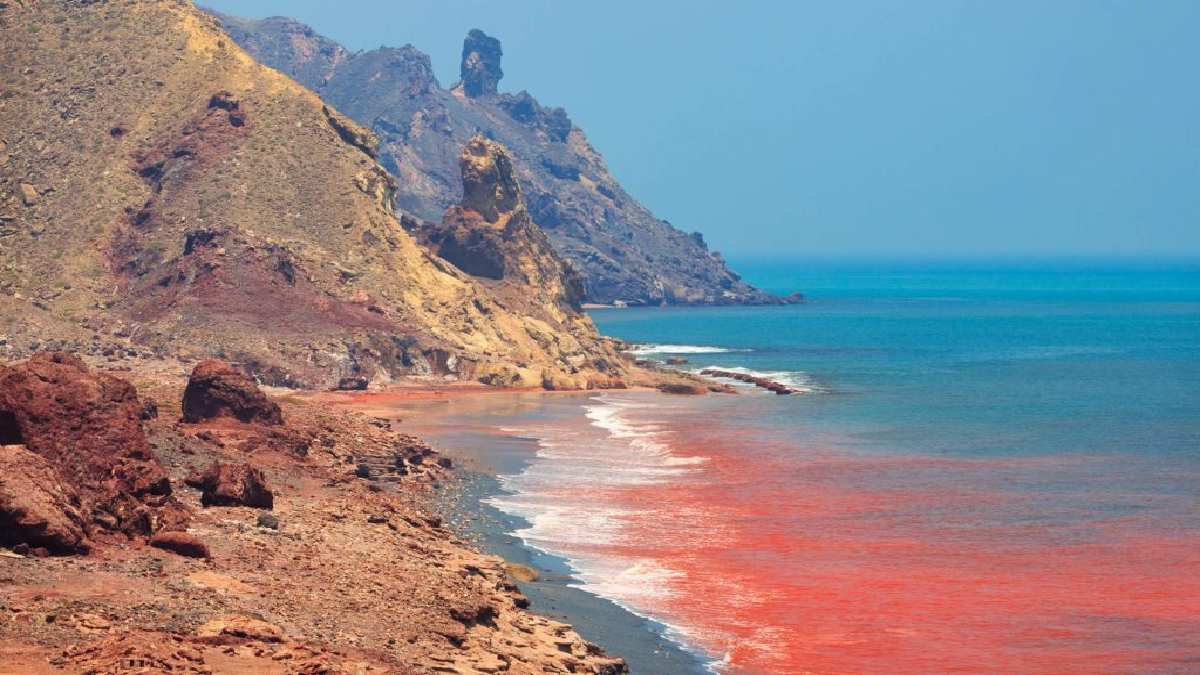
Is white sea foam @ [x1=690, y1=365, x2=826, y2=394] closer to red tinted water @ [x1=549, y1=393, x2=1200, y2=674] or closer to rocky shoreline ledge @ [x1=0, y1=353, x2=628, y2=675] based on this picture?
red tinted water @ [x1=549, y1=393, x2=1200, y2=674]

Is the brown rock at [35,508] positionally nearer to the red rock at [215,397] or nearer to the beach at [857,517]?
the beach at [857,517]

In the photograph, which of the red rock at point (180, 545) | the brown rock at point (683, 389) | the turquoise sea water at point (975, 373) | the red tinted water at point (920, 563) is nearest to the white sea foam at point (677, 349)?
the turquoise sea water at point (975, 373)

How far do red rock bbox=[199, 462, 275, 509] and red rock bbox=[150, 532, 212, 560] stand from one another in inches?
209

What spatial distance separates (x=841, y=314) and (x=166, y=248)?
11573 cm

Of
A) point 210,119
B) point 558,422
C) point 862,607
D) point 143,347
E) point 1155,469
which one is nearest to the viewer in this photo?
point 862,607

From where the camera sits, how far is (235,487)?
35.1 metres

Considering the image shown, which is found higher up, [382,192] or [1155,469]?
[382,192]

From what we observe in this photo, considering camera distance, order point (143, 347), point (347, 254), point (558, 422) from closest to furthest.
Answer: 1. point (558, 422)
2. point (143, 347)
3. point (347, 254)

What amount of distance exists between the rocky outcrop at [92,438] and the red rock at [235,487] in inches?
77.5

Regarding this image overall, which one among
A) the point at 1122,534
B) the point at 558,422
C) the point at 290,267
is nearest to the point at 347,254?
the point at 290,267

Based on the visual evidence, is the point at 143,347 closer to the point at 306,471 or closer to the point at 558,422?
the point at 558,422

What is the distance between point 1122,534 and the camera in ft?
154

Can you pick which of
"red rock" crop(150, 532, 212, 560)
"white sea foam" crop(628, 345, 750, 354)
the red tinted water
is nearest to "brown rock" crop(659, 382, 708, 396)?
the red tinted water

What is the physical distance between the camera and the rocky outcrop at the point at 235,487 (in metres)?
34.9
